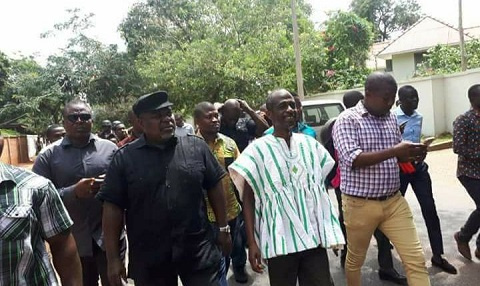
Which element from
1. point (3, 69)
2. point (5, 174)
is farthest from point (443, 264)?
point (3, 69)

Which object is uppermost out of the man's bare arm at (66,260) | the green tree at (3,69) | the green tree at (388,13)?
the green tree at (388,13)

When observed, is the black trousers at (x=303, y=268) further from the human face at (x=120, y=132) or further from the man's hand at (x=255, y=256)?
the human face at (x=120, y=132)

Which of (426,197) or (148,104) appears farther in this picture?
(426,197)

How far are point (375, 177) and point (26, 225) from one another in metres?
2.43

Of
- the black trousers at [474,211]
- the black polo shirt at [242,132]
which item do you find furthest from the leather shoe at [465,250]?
the black polo shirt at [242,132]

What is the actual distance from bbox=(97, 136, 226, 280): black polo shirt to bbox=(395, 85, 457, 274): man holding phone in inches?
96.3

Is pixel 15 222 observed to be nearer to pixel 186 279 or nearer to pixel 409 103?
pixel 186 279

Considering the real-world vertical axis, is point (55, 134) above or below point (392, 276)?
above

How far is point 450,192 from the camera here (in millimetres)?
8594

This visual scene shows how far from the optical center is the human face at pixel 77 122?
3.70 m

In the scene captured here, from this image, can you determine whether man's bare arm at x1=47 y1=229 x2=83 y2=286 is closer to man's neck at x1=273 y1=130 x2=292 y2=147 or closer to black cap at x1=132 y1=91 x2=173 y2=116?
black cap at x1=132 y1=91 x2=173 y2=116

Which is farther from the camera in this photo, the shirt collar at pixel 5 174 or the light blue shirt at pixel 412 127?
the light blue shirt at pixel 412 127

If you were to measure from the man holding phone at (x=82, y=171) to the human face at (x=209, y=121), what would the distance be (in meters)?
1.00

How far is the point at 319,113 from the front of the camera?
998 cm
